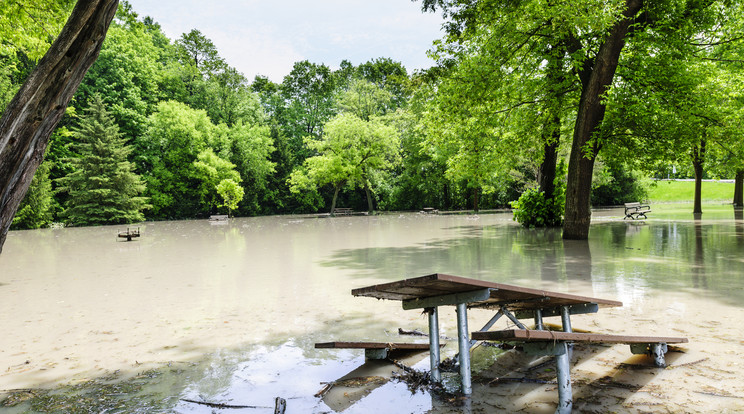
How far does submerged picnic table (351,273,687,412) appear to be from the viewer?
294cm

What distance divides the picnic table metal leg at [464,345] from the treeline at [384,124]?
10.1m

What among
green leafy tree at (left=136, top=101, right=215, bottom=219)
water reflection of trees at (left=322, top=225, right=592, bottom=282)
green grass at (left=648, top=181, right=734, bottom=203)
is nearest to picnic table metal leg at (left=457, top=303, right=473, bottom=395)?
water reflection of trees at (left=322, top=225, right=592, bottom=282)

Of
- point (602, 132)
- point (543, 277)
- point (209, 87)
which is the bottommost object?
point (543, 277)

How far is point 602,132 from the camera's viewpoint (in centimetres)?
1493

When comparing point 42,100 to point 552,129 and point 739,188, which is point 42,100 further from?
point 739,188

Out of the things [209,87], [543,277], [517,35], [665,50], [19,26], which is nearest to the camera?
[543,277]

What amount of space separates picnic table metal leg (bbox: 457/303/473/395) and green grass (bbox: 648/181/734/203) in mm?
55491

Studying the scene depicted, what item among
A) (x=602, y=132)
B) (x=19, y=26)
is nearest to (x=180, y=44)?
(x=19, y=26)

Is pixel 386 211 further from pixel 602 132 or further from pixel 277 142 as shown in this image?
pixel 602 132

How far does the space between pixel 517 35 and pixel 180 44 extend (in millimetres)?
46654

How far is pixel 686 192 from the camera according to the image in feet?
180

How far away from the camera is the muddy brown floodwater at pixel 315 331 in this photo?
11.6ft

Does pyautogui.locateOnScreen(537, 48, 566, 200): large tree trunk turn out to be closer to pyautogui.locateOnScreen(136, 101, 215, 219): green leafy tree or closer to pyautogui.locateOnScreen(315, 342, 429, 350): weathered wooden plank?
pyautogui.locateOnScreen(315, 342, 429, 350): weathered wooden plank

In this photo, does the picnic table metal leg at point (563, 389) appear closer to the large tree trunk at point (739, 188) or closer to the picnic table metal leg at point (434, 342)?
the picnic table metal leg at point (434, 342)
